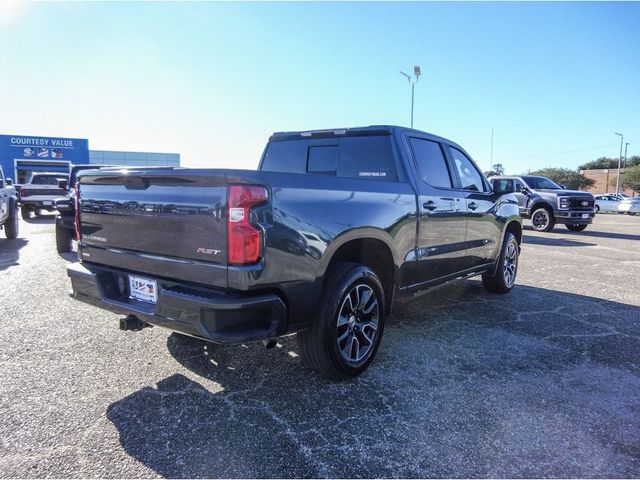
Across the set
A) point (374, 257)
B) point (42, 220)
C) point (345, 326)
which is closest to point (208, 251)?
point (345, 326)

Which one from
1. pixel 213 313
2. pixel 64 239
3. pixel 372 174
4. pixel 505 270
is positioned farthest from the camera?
pixel 64 239

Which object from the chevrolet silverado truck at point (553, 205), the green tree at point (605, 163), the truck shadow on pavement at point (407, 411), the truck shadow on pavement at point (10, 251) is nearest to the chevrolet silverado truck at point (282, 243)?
the truck shadow on pavement at point (407, 411)

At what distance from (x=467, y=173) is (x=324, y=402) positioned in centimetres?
326

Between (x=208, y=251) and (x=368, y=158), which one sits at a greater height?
(x=368, y=158)

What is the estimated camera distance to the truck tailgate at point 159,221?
2.46 m

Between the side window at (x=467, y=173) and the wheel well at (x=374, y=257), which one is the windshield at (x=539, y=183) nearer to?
the side window at (x=467, y=173)

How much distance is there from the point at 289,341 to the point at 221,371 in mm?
812

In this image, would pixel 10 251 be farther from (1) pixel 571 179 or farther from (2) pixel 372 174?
(1) pixel 571 179

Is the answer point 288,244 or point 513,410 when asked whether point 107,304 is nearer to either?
point 288,244

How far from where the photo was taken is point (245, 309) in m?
2.39

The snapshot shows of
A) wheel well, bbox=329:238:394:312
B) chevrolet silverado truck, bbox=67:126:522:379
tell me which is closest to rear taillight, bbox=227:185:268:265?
chevrolet silverado truck, bbox=67:126:522:379

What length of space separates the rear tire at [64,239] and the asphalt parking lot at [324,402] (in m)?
3.61

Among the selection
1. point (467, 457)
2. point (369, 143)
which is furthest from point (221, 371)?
point (369, 143)

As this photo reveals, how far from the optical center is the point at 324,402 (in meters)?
2.87
